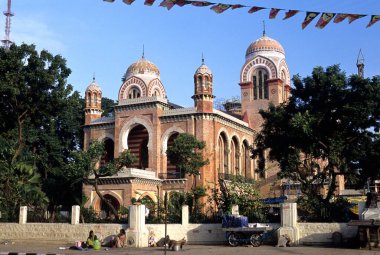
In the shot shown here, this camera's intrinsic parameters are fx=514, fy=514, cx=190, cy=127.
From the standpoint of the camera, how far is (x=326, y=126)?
26875mm

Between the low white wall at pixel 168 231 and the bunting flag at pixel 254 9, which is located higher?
the bunting flag at pixel 254 9

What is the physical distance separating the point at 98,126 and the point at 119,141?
326 centimetres

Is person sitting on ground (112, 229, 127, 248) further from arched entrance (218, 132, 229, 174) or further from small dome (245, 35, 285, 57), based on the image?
small dome (245, 35, 285, 57)

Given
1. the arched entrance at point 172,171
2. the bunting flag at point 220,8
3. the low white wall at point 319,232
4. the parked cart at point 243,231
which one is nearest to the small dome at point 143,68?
the arched entrance at point 172,171

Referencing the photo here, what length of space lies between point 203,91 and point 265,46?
45.7 feet

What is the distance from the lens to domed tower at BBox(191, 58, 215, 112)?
126ft

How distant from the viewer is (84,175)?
29.7m

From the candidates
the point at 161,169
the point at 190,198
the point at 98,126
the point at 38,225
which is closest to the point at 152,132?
the point at 161,169

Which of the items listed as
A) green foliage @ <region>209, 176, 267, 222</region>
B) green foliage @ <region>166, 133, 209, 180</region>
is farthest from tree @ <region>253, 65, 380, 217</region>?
green foliage @ <region>166, 133, 209, 180</region>

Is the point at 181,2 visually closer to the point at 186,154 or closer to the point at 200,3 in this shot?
the point at 200,3

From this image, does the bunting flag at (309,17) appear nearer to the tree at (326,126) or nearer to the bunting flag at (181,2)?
the bunting flag at (181,2)

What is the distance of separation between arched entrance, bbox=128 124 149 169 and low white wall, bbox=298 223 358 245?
23.4 m

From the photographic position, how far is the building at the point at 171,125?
3784 cm

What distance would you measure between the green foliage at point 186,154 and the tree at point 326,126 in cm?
735
